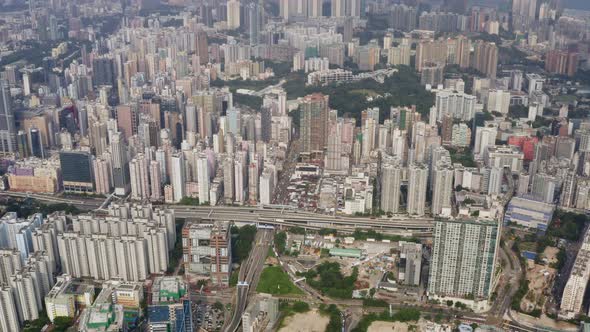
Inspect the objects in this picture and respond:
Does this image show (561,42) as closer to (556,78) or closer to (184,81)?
(556,78)

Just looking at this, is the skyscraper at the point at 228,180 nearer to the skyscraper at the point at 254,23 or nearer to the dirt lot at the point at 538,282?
the dirt lot at the point at 538,282

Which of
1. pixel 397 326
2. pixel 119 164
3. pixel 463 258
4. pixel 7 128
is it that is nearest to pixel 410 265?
pixel 463 258

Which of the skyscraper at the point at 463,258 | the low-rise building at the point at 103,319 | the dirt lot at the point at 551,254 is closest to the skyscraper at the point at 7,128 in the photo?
the low-rise building at the point at 103,319

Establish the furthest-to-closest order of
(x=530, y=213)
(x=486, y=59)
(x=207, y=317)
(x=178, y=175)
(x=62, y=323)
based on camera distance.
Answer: (x=486, y=59)
(x=178, y=175)
(x=530, y=213)
(x=207, y=317)
(x=62, y=323)

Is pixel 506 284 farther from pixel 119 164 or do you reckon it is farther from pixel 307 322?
pixel 119 164

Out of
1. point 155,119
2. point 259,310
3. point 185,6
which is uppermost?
point 185,6

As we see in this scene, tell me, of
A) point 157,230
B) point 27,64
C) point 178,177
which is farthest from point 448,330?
point 27,64
